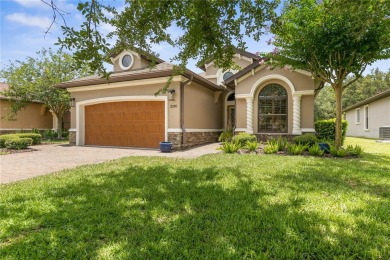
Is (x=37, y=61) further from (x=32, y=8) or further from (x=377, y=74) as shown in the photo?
(x=377, y=74)

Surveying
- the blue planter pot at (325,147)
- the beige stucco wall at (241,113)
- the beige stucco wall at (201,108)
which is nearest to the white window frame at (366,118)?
the beige stucco wall at (201,108)

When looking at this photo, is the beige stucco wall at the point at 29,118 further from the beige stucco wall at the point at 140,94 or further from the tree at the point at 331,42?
the tree at the point at 331,42

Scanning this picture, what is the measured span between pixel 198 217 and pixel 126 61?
12.5m

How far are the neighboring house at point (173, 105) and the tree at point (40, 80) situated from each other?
4.05m

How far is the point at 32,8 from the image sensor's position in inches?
206

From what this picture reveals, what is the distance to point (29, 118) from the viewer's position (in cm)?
1812

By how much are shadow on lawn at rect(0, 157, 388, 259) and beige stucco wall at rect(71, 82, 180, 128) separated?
6734mm

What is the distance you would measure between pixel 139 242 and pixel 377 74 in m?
48.2

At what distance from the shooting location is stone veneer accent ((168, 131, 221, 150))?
10.7 m

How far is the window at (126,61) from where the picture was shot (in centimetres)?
1319

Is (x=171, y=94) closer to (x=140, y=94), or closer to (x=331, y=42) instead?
(x=140, y=94)

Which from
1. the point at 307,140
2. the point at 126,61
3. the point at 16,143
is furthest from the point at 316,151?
the point at 16,143

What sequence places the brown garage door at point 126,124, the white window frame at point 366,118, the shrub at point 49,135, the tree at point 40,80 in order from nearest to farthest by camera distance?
the brown garage door at point 126,124
the tree at point 40,80
the shrub at point 49,135
the white window frame at point 366,118

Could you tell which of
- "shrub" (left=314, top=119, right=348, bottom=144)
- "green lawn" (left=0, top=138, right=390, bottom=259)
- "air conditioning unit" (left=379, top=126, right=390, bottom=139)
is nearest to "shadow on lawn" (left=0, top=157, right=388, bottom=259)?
"green lawn" (left=0, top=138, right=390, bottom=259)
